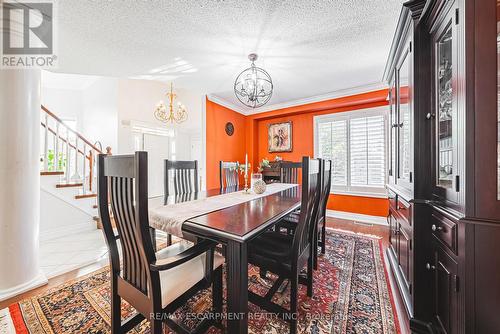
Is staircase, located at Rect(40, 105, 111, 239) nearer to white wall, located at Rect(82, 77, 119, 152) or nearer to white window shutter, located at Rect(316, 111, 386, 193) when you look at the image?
white wall, located at Rect(82, 77, 119, 152)

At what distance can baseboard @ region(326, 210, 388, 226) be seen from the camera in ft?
11.5

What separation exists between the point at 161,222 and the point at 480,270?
1.53m

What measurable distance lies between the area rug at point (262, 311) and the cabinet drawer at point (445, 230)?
72 cm

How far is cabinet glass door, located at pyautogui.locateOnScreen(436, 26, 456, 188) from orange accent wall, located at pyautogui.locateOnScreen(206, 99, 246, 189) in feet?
11.0

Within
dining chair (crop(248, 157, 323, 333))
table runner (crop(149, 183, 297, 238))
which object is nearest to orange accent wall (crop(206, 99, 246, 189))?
table runner (crop(149, 183, 297, 238))

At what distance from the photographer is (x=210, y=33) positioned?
1994mm

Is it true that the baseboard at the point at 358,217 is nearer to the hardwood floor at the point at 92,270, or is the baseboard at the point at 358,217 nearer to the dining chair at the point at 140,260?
the hardwood floor at the point at 92,270

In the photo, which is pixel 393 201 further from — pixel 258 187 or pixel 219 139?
pixel 219 139

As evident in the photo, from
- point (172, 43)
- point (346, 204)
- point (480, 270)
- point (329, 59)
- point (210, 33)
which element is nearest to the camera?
point (480, 270)

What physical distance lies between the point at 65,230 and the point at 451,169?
4.54m

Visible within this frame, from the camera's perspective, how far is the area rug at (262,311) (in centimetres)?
125

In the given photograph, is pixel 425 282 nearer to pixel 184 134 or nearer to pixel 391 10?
pixel 391 10

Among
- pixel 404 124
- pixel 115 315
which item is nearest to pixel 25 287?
pixel 115 315

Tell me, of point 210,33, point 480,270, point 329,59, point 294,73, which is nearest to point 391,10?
point 329,59
